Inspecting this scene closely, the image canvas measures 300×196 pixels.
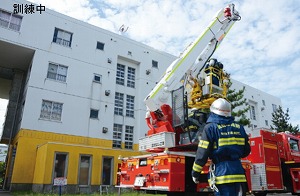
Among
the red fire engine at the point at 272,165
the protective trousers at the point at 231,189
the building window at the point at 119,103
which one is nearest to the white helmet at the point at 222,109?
the protective trousers at the point at 231,189

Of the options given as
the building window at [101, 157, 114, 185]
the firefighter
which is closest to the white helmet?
the firefighter

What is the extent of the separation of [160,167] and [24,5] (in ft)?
64.7

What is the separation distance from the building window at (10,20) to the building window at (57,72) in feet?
12.6

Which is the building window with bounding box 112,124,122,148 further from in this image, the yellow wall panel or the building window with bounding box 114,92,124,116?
the yellow wall panel

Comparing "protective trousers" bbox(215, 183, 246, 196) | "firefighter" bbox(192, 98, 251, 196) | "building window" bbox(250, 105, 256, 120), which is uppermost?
"building window" bbox(250, 105, 256, 120)

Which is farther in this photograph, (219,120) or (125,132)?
(125,132)

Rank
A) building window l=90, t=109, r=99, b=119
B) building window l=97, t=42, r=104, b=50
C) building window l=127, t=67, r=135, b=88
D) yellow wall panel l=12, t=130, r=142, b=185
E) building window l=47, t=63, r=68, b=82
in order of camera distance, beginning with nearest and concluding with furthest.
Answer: yellow wall panel l=12, t=130, r=142, b=185, building window l=47, t=63, r=68, b=82, building window l=90, t=109, r=99, b=119, building window l=97, t=42, r=104, b=50, building window l=127, t=67, r=135, b=88

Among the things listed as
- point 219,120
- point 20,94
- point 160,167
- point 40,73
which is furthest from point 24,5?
point 219,120

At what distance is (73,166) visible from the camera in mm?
17672

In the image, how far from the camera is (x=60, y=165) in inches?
684

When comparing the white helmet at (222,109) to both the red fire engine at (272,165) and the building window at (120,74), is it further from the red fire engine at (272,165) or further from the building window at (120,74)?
the building window at (120,74)

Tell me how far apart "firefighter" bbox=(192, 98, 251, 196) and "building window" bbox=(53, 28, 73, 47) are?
20.5m

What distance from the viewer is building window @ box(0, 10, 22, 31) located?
20.1 meters

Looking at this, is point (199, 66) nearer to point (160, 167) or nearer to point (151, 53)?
point (160, 167)
